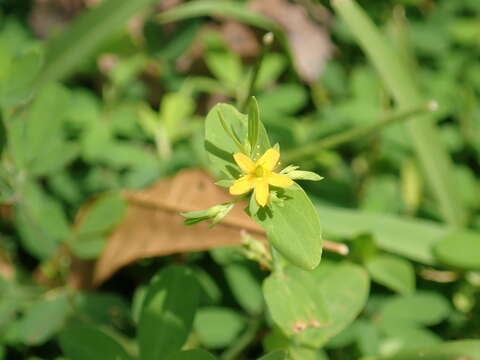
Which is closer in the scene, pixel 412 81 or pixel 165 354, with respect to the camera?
pixel 165 354

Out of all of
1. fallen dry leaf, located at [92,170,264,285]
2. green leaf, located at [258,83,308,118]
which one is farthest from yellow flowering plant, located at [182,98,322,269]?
green leaf, located at [258,83,308,118]

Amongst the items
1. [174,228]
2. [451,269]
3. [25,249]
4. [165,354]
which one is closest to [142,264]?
[174,228]

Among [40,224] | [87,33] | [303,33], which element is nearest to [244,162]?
[40,224]

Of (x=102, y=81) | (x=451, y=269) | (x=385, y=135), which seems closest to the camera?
(x=451, y=269)

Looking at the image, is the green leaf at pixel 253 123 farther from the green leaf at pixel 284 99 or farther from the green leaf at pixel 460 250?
the green leaf at pixel 284 99

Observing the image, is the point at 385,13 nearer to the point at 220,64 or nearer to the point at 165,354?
the point at 220,64

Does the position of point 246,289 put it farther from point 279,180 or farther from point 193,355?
point 279,180
